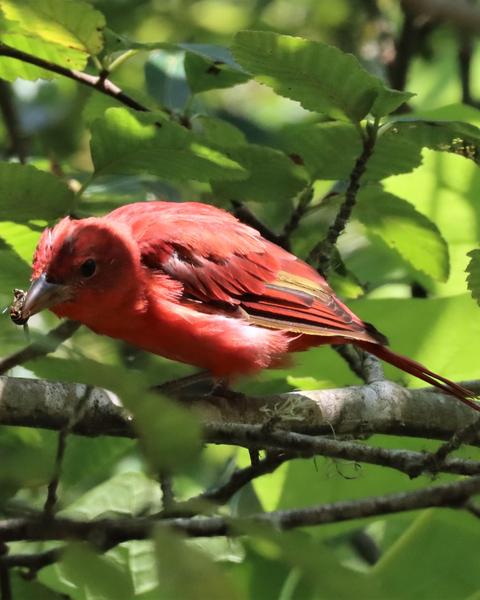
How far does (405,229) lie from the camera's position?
10.3 ft

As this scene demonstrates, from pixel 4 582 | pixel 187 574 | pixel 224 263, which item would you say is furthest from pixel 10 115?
pixel 187 574

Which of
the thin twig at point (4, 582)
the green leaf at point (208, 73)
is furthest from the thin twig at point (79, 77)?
the thin twig at point (4, 582)

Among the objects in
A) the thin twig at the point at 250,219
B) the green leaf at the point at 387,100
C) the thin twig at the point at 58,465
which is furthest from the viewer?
the thin twig at the point at 250,219

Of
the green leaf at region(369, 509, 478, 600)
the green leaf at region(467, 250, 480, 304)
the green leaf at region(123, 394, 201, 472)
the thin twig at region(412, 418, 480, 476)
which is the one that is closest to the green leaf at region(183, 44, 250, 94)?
the green leaf at region(467, 250, 480, 304)

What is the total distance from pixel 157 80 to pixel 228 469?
1.49 metres

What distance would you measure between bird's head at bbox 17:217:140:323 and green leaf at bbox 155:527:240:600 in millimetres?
1771

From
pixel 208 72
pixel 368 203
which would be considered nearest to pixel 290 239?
pixel 368 203

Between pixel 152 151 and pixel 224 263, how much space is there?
82 cm

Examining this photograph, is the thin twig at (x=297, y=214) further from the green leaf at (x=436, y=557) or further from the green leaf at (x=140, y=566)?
the green leaf at (x=140, y=566)

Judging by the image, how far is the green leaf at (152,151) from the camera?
2559 millimetres

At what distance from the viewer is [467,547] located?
10.5 ft

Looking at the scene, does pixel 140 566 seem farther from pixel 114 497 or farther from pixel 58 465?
pixel 58 465

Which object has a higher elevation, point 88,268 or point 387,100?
point 387,100

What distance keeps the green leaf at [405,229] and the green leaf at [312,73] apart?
23.7 inches
